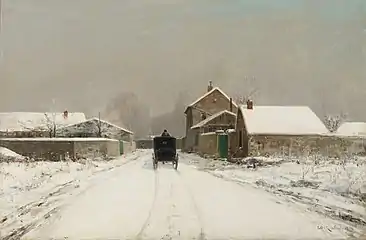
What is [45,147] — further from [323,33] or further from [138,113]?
[323,33]

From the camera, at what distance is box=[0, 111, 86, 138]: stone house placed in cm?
306

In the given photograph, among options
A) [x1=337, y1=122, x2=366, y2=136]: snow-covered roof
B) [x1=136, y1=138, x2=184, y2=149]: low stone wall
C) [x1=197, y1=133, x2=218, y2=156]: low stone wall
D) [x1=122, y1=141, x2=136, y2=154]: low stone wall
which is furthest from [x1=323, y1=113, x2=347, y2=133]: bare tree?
[x1=122, y1=141, x2=136, y2=154]: low stone wall

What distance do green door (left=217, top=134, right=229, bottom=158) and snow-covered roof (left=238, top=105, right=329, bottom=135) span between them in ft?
0.52

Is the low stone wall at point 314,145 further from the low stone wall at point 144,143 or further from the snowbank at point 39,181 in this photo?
the snowbank at point 39,181

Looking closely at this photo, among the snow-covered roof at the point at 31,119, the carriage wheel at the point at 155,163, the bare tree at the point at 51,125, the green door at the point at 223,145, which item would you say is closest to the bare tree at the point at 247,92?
the green door at the point at 223,145

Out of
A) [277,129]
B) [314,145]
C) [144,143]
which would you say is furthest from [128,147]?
[314,145]

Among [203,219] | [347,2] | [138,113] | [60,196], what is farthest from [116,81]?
[347,2]

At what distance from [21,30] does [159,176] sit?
1.17 m

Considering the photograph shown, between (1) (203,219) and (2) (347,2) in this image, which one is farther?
(2) (347,2)

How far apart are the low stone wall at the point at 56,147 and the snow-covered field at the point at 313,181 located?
0.54 metres

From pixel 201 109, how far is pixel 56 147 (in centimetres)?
85

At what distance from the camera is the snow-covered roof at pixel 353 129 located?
3086 millimetres

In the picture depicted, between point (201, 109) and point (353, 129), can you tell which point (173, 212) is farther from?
point (353, 129)

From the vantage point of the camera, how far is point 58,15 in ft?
10.5
